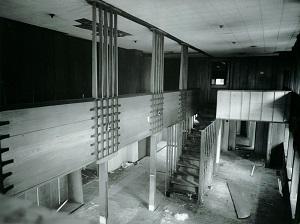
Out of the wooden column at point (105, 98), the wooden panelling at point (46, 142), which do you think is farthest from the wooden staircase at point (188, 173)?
the wooden panelling at point (46, 142)

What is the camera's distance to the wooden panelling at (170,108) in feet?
31.5

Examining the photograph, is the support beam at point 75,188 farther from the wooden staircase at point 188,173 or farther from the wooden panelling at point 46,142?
the wooden panelling at point 46,142

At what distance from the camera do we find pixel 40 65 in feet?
28.1

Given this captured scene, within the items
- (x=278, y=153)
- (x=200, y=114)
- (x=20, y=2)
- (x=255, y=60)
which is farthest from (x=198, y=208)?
(x=255, y=60)

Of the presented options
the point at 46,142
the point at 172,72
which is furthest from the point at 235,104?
the point at 46,142

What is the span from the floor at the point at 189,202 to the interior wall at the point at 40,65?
4.77 meters

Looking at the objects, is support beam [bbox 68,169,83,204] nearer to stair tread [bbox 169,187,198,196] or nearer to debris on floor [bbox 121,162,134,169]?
stair tread [bbox 169,187,198,196]

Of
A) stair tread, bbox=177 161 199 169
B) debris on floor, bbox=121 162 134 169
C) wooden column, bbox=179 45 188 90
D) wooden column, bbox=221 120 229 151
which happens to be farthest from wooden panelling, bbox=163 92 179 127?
wooden column, bbox=221 120 229 151

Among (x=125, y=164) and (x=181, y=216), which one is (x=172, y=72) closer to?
(x=125, y=164)

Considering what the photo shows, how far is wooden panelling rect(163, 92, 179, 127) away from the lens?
9.59 m

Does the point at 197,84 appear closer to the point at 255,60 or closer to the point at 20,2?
the point at 255,60

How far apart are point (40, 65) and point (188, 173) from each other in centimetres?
777

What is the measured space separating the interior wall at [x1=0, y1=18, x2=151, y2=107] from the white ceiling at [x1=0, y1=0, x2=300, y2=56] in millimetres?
593

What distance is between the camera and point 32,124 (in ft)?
12.7
